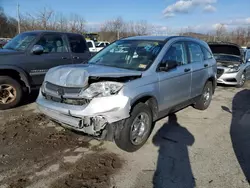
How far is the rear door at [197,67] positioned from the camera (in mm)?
5189

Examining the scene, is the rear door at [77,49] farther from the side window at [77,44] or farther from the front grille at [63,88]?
the front grille at [63,88]

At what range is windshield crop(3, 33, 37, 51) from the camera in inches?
244

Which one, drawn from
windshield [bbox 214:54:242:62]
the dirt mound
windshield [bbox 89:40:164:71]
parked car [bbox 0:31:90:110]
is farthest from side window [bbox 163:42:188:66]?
windshield [bbox 214:54:242:62]

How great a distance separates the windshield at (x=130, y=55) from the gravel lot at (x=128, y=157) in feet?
4.64

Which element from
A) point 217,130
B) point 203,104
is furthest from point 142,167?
point 203,104

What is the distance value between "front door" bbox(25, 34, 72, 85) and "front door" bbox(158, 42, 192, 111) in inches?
138

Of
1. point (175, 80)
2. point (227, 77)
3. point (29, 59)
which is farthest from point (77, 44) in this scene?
point (227, 77)

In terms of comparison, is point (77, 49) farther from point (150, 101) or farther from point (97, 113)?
point (97, 113)

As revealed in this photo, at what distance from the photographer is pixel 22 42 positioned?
250 inches

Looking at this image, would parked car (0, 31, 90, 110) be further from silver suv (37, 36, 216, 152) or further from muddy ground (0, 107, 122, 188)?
silver suv (37, 36, 216, 152)

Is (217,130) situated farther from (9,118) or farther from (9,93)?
(9,93)

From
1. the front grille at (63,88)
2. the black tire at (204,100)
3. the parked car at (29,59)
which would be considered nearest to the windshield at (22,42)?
the parked car at (29,59)

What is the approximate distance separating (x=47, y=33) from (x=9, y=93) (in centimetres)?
197

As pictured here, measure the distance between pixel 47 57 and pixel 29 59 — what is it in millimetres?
527
